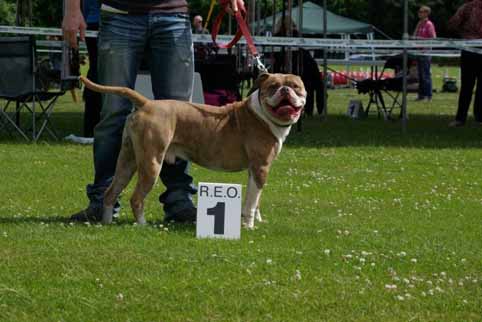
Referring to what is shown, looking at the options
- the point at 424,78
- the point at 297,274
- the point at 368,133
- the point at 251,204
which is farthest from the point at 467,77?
the point at 297,274

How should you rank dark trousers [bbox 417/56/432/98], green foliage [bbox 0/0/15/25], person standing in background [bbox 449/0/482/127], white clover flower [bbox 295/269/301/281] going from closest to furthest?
white clover flower [bbox 295/269/301/281] < person standing in background [bbox 449/0/482/127] < dark trousers [bbox 417/56/432/98] < green foliage [bbox 0/0/15/25]

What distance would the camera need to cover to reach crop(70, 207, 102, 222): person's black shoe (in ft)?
19.6

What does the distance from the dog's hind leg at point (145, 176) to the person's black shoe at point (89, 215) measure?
0.32 meters

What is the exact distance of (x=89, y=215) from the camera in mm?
5984

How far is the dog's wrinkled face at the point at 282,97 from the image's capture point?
566 cm

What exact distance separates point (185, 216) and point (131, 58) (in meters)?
1.01

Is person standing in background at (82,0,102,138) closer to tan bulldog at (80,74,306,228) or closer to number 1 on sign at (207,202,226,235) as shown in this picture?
tan bulldog at (80,74,306,228)

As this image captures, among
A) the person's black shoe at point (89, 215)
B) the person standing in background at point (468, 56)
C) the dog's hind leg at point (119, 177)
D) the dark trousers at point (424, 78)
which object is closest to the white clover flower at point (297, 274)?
the dog's hind leg at point (119, 177)

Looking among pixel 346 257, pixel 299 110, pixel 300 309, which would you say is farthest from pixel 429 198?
pixel 300 309

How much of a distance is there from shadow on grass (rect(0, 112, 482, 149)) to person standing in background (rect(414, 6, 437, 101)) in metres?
5.27

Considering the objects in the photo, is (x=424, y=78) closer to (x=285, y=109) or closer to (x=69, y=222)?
(x=285, y=109)

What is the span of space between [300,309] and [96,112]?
6913 millimetres

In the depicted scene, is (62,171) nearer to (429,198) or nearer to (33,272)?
(429,198)

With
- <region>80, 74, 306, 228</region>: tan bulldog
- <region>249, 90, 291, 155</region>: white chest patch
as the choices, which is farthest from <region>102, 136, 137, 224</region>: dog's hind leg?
<region>249, 90, 291, 155</region>: white chest patch
